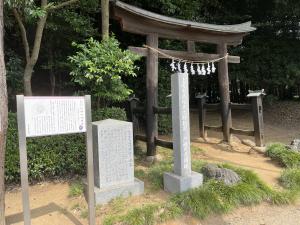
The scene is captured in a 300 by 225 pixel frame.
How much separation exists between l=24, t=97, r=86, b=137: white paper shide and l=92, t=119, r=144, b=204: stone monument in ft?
2.99

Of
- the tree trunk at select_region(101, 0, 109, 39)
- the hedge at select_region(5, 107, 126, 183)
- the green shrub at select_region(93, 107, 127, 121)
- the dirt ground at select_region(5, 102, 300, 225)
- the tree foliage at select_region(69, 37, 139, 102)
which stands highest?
the tree trunk at select_region(101, 0, 109, 39)

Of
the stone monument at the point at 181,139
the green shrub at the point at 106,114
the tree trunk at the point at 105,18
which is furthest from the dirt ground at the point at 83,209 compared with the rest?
the tree trunk at the point at 105,18

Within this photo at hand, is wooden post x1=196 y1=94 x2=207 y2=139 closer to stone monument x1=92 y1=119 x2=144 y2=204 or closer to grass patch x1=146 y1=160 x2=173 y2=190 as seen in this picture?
grass patch x1=146 y1=160 x2=173 y2=190

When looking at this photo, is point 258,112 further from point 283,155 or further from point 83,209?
point 83,209

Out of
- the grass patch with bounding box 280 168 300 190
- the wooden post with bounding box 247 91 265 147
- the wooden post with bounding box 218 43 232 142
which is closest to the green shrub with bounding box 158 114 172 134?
the wooden post with bounding box 218 43 232 142

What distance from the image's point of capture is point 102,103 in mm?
6996

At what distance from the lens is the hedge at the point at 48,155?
517 cm

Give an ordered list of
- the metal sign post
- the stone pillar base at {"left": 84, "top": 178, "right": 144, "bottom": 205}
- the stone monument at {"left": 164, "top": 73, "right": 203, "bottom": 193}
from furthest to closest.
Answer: the stone monument at {"left": 164, "top": 73, "right": 203, "bottom": 193} → the stone pillar base at {"left": 84, "top": 178, "right": 144, "bottom": 205} → the metal sign post

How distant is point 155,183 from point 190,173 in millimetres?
691

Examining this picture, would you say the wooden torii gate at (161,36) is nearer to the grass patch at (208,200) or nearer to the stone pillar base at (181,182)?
→ the stone pillar base at (181,182)

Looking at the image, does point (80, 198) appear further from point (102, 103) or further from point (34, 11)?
point (34, 11)

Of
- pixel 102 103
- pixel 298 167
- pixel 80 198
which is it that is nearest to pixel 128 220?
pixel 80 198

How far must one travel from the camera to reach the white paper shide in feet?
11.2

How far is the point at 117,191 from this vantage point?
15.6 ft
